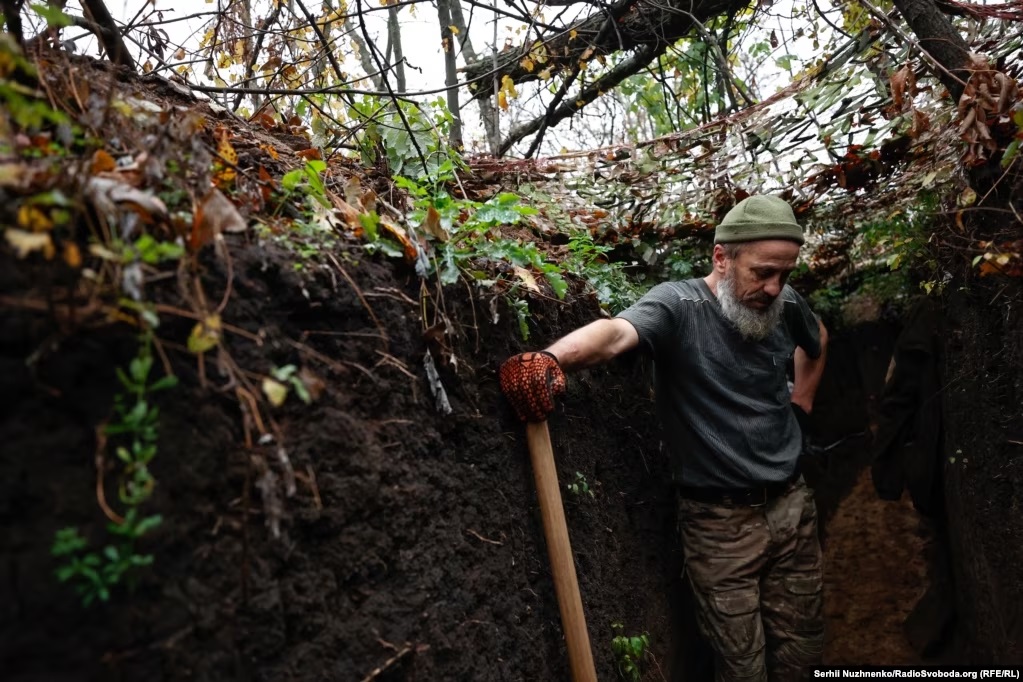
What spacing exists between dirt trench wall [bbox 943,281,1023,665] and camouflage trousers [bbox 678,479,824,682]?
878mm

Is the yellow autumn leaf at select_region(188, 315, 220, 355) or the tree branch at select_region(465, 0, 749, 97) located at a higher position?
the tree branch at select_region(465, 0, 749, 97)

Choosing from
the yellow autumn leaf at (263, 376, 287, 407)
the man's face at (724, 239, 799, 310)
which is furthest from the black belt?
the yellow autumn leaf at (263, 376, 287, 407)

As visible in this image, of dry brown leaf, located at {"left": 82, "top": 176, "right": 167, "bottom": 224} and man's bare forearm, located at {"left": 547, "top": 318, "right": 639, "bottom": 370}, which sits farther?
man's bare forearm, located at {"left": 547, "top": 318, "right": 639, "bottom": 370}

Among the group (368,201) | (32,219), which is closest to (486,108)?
(368,201)

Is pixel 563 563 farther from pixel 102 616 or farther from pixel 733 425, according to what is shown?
pixel 102 616

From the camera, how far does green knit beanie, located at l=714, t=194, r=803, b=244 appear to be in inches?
129

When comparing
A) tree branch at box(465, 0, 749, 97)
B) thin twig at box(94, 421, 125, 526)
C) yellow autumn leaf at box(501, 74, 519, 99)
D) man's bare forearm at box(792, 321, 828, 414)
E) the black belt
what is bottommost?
the black belt

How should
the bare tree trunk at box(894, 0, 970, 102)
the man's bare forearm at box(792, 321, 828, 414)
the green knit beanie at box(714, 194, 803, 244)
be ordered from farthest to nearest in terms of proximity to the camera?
1. the man's bare forearm at box(792, 321, 828, 414)
2. the green knit beanie at box(714, 194, 803, 244)
3. the bare tree trunk at box(894, 0, 970, 102)

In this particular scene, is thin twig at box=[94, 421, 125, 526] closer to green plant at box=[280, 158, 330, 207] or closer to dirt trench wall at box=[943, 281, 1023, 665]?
green plant at box=[280, 158, 330, 207]

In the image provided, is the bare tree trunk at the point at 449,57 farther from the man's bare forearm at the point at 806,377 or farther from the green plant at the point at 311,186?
the green plant at the point at 311,186

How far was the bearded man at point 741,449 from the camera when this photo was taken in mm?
3285

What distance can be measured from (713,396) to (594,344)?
2.94 ft

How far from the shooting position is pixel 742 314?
3.29 m

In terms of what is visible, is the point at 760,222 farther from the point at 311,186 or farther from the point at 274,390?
the point at 274,390
